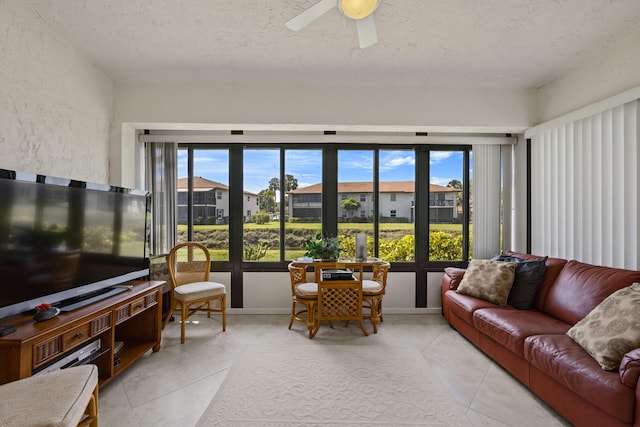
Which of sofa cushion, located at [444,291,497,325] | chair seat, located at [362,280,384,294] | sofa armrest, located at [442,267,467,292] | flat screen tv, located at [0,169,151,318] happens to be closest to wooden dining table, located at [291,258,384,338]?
chair seat, located at [362,280,384,294]

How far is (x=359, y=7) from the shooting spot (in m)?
1.50

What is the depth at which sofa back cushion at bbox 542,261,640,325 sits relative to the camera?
212 cm

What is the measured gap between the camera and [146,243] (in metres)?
2.83

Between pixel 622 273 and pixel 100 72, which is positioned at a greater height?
pixel 100 72

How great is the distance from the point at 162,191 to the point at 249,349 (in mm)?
2192

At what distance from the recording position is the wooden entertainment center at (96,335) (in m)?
1.47

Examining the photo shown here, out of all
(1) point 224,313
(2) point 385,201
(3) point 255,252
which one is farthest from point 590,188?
(1) point 224,313

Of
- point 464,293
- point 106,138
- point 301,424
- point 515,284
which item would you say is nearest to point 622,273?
point 515,284

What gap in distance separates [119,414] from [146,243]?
144 cm

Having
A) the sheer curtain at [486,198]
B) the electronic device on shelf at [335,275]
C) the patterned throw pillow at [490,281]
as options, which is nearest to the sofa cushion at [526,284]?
the patterned throw pillow at [490,281]

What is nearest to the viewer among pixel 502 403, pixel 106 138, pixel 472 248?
pixel 502 403

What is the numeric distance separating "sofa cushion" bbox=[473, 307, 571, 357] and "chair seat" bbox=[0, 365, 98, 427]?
2.61m

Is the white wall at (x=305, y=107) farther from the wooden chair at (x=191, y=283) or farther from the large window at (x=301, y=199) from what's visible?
the wooden chair at (x=191, y=283)

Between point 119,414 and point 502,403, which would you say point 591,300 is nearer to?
point 502,403
